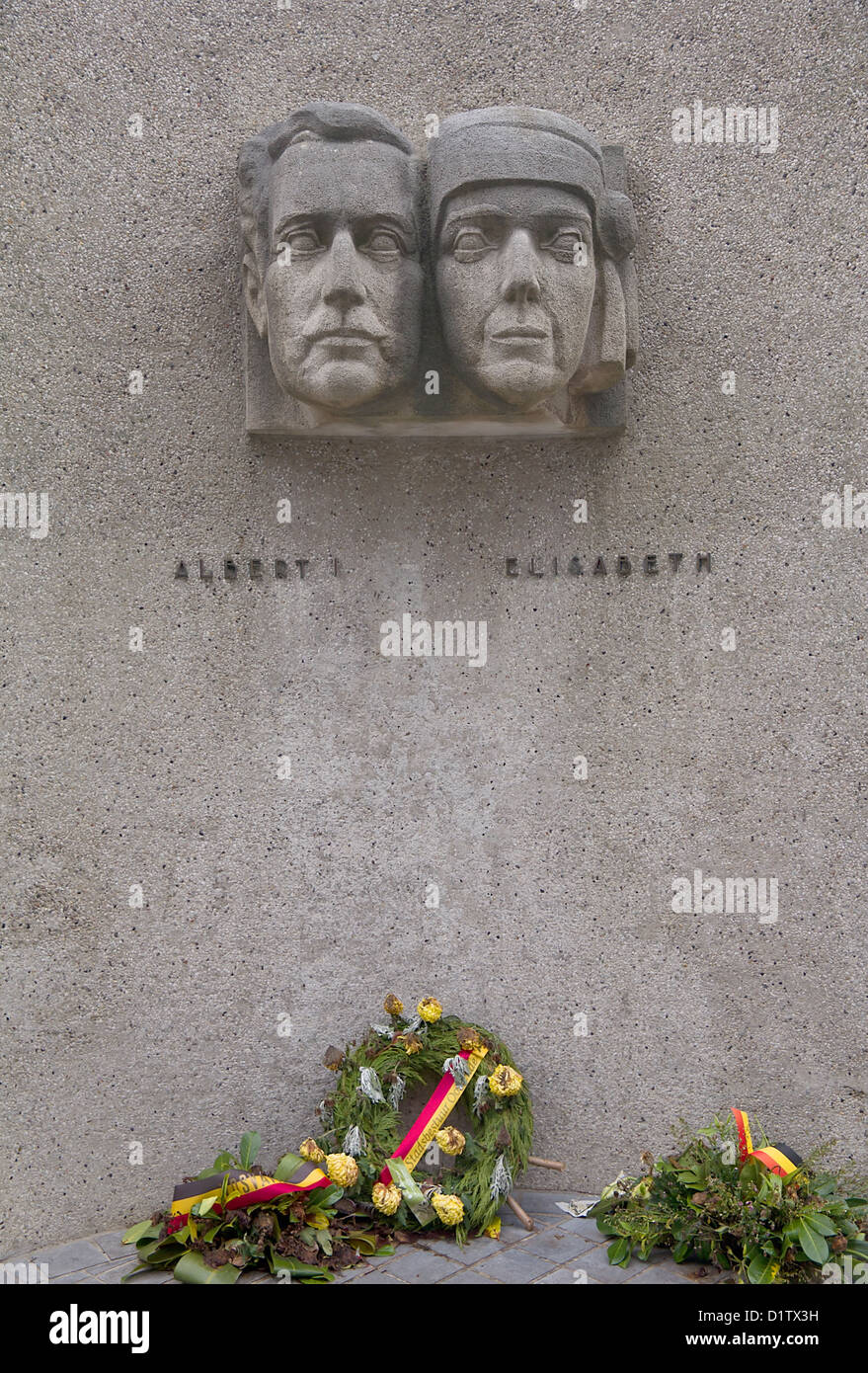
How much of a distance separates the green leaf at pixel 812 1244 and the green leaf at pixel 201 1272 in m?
1.76

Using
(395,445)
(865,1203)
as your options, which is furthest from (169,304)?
(865,1203)

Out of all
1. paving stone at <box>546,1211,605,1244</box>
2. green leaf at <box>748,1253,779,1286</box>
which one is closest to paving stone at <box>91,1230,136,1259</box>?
paving stone at <box>546,1211,605,1244</box>

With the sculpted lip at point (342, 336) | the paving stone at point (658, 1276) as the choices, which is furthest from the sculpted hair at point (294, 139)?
the paving stone at point (658, 1276)

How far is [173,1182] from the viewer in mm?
3910

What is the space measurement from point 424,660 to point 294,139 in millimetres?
1984

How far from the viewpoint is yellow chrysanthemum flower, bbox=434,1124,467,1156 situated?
11.6ft

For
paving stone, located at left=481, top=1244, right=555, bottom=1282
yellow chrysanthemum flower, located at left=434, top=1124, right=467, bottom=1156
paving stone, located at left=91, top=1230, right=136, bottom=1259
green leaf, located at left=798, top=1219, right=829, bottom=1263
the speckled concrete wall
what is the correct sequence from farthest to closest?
the speckled concrete wall, paving stone, located at left=91, top=1230, right=136, bottom=1259, yellow chrysanthemum flower, located at left=434, top=1124, right=467, bottom=1156, paving stone, located at left=481, top=1244, right=555, bottom=1282, green leaf, located at left=798, top=1219, right=829, bottom=1263

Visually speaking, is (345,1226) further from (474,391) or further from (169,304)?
(169,304)

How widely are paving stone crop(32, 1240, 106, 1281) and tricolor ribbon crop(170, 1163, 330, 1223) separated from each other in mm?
494

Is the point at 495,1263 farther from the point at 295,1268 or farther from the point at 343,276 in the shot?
the point at 343,276

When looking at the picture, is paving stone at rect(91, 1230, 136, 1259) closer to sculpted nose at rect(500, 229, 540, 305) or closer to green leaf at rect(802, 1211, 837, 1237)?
green leaf at rect(802, 1211, 837, 1237)

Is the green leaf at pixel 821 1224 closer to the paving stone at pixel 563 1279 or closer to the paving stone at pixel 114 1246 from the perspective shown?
the paving stone at pixel 563 1279

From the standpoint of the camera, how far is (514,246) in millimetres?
3619

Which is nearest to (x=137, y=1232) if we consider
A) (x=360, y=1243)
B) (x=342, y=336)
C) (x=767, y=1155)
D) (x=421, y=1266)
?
(x=360, y=1243)
